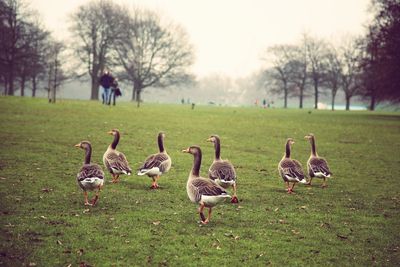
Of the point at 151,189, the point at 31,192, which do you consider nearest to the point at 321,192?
the point at 151,189

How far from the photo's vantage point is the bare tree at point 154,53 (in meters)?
87.1

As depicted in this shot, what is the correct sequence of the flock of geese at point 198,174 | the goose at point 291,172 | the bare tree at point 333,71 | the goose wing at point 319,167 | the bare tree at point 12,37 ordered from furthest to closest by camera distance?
the bare tree at point 333,71
the bare tree at point 12,37
the goose wing at point 319,167
the goose at point 291,172
the flock of geese at point 198,174

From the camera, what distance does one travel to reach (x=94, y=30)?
260 ft

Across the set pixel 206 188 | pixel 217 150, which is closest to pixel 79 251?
pixel 206 188

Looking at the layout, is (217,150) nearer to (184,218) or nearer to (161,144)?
(161,144)

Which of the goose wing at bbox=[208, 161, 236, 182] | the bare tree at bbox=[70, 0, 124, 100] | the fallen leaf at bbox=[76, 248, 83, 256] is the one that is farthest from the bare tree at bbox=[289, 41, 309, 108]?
the fallen leaf at bbox=[76, 248, 83, 256]

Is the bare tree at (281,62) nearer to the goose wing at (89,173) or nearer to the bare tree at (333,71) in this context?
the bare tree at (333,71)

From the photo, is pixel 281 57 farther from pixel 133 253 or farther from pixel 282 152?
pixel 133 253

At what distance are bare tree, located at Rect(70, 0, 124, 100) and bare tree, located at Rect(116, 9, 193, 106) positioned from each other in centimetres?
567

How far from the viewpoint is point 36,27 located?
77250 millimetres

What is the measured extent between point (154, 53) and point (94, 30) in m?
15.3

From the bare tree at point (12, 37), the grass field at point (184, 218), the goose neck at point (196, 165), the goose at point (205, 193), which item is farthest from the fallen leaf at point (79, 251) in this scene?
the bare tree at point (12, 37)

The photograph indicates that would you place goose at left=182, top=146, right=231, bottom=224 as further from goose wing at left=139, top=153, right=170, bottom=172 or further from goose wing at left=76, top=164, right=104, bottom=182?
goose wing at left=139, top=153, right=170, bottom=172

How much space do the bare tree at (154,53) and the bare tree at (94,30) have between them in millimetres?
5670
